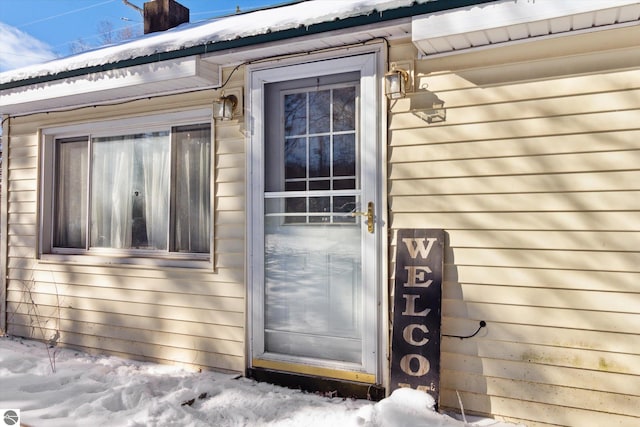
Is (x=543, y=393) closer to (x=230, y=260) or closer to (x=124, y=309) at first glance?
(x=230, y=260)

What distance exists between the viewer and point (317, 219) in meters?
3.32

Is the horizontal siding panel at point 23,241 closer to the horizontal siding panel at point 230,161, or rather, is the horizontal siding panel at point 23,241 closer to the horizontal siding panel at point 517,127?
the horizontal siding panel at point 230,161

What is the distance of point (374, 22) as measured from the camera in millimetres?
2844

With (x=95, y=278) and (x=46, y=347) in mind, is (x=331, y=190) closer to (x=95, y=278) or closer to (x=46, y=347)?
(x=95, y=278)

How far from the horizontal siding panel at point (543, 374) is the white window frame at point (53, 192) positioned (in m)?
2.09

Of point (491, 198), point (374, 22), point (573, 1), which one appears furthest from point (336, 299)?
point (573, 1)

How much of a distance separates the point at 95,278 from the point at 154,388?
5.00 feet

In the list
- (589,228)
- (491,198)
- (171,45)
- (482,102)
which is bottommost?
(589,228)

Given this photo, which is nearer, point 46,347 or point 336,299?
point 336,299

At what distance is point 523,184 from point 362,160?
107 cm

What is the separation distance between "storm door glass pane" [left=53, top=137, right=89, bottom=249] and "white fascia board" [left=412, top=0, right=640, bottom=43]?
12.0 ft

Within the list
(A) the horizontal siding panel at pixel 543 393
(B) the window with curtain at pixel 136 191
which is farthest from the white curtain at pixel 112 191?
(A) the horizontal siding panel at pixel 543 393

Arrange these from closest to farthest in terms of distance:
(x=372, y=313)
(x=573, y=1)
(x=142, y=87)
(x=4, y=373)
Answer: (x=573, y=1) < (x=372, y=313) < (x=4, y=373) < (x=142, y=87)

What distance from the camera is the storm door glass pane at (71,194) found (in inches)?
180
